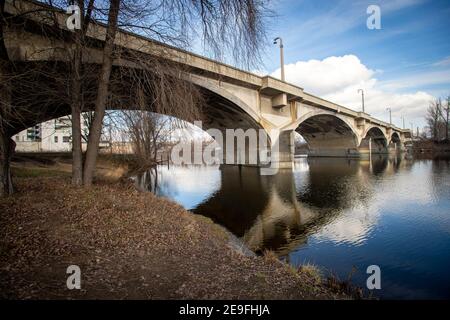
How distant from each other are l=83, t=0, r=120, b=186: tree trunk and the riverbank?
189 cm

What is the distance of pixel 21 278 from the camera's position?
353cm

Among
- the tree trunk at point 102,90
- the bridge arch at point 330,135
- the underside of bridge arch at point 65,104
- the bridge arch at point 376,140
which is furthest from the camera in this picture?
the bridge arch at point 376,140

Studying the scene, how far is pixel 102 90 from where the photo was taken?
7.93 meters

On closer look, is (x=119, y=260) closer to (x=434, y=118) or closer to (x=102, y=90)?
(x=102, y=90)

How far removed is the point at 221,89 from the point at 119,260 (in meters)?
16.9

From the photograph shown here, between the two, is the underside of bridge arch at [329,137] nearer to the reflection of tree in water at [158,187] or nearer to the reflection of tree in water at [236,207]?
the reflection of tree in water at [236,207]

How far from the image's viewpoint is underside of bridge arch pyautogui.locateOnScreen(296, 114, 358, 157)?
143ft

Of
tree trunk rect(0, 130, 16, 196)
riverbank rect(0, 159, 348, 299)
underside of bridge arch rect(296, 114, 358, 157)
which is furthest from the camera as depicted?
underside of bridge arch rect(296, 114, 358, 157)

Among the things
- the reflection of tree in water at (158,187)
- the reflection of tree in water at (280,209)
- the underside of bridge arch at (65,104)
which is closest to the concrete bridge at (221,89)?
the underside of bridge arch at (65,104)

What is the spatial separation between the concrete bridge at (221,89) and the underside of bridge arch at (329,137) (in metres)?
0.18

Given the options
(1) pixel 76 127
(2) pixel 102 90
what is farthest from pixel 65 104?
(2) pixel 102 90

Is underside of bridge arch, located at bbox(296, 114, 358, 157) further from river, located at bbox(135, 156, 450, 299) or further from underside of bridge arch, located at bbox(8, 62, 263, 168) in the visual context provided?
river, located at bbox(135, 156, 450, 299)

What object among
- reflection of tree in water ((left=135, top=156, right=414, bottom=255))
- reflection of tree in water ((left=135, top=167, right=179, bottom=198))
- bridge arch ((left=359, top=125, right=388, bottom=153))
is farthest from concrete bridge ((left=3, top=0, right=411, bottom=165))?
bridge arch ((left=359, top=125, right=388, bottom=153))

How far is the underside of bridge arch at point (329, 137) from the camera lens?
43669 millimetres
